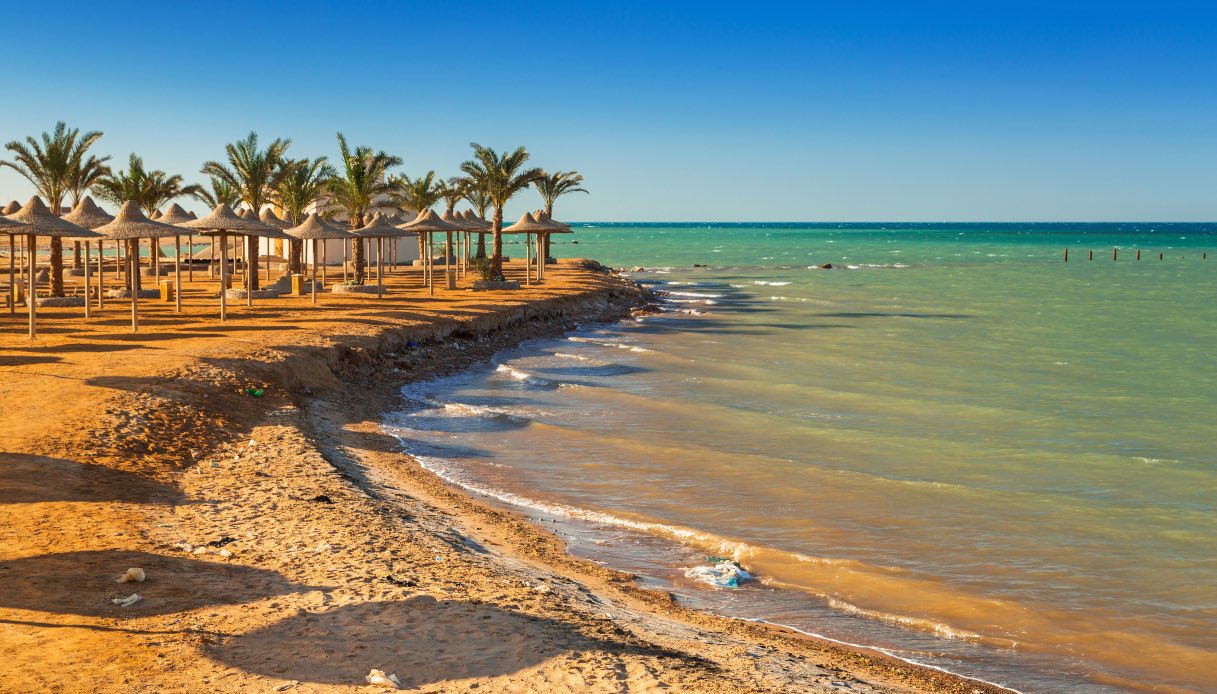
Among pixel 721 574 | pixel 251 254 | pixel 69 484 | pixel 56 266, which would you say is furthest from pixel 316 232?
pixel 721 574

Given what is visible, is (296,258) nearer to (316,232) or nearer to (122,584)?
(316,232)

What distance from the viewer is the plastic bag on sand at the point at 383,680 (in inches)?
212

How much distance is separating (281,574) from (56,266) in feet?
79.9

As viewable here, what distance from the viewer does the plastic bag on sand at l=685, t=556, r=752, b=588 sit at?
8.51 metres

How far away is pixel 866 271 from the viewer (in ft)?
232

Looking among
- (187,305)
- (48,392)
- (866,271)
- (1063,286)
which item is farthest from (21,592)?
(866,271)

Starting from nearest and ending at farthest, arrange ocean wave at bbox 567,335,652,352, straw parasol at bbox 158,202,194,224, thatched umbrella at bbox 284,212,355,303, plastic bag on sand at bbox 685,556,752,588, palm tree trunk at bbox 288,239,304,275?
plastic bag on sand at bbox 685,556,752,588 → ocean wave at bbox 567,335,652,352 → thatched umbrella at bbox 284,212,355,303 → straw parasol at bbox 158,202,194,224 → palm tree trunk at bbox 288,239,304,275

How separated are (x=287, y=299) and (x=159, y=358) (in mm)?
14950

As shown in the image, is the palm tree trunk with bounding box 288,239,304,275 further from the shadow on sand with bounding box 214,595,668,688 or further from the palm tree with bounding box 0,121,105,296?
the shadow on sand with bounding box 214,595,668,688

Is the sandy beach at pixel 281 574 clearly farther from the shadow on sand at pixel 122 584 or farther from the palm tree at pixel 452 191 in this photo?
the palm tree at pixel 452 191

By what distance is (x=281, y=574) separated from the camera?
720cm

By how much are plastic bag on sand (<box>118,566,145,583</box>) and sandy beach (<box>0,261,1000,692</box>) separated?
0.05 m

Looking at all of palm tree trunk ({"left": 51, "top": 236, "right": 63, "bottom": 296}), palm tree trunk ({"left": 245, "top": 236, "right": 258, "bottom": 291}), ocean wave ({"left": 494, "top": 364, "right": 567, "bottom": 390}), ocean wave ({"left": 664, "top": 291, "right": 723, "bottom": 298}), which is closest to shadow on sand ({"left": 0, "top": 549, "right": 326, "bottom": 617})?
ocean wave ({"left": 494, "top": 364, "right": 567, "bottom": 390})

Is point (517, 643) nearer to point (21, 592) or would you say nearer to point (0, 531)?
point (21, 592)
